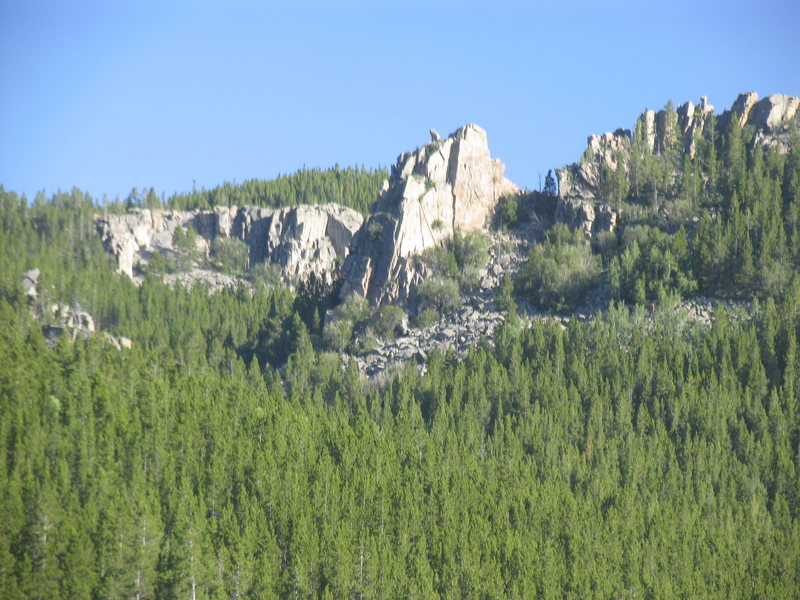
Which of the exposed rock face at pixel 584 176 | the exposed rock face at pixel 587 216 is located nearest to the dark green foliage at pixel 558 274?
the exposed rock face at pixel 587 216

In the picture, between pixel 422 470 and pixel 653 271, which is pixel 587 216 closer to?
pixel 653 271

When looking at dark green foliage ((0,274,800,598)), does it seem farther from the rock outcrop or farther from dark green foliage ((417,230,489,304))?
dark green foliage ((417,230,489,304))

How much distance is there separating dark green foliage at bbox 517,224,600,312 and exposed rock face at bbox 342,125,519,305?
14.9 meters

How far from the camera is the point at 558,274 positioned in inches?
6565

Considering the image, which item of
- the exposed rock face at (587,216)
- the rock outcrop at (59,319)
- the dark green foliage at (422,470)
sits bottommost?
the dark green foliage at (422,470)

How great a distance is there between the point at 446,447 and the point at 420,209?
6078 cm

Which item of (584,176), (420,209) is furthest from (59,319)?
(584,176)

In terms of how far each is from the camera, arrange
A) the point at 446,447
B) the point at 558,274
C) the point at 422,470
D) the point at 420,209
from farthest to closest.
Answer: the point at 420,209 → the point at 558,274 → the point at 446,447 → the point at 422,470

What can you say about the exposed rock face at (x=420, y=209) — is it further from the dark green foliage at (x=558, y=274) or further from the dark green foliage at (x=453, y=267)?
the dark green foliage at (x=558, y=274)

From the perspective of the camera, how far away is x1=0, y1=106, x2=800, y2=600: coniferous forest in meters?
98.6

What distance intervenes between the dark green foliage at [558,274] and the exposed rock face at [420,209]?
14858 millimetres

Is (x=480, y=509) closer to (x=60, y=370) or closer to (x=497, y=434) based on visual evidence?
(x=497, y=434)

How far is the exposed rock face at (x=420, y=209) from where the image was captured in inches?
6934

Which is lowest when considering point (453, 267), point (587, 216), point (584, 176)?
point (453, 267)
